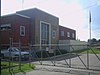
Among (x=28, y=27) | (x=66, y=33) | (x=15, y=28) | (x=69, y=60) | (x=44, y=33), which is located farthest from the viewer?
(x=66, y=33)

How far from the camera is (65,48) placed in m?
41.6

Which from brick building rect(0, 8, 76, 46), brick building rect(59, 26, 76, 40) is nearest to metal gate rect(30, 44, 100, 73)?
brick building rect(0, 8, 76, 46)

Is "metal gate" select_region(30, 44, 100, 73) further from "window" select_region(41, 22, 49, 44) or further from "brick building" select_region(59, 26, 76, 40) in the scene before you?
"brick building" select_region(59, 26, 76, 40)

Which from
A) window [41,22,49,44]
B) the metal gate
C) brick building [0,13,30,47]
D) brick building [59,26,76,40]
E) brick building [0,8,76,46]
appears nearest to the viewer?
the metal gate

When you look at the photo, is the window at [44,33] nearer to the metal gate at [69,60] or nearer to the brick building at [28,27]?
the brick building at [28,27]

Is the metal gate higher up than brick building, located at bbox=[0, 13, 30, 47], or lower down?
lower down

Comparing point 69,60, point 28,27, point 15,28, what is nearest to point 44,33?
point 28,27

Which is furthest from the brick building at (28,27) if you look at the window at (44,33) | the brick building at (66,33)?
the brick building at (66,33)

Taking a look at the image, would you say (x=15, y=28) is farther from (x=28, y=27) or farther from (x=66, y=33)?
(x=66, y=33)

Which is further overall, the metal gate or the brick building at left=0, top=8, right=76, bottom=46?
the brick building at left=0, top=8, right=76, bottom=46

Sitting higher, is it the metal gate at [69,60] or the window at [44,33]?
the window at [44,33]

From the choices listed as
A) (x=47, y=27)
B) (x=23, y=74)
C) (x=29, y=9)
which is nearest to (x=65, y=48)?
(x=47, y=27)

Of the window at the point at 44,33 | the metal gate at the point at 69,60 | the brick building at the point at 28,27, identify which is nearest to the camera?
the metal gate at the point at 69,60

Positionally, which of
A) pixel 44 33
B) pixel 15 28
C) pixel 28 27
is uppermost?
pixel 28 27
